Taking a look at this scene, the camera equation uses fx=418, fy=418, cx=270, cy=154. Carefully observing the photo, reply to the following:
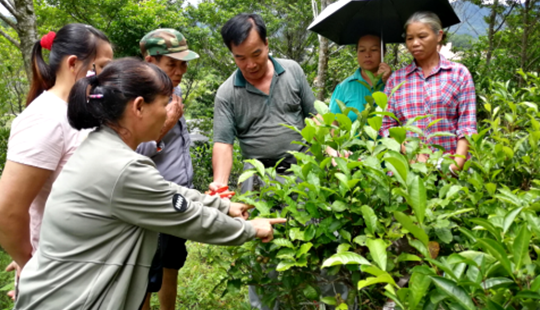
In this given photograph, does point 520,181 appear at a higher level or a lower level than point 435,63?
lower

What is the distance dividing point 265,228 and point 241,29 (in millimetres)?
1308

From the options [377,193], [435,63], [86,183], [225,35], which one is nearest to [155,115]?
[86,183]

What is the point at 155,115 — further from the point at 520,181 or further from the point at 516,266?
the point at 520,181

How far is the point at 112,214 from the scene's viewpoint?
4.85 ft

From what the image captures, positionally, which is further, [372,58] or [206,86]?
[206,86]

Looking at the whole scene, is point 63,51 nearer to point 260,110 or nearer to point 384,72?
point 260,110

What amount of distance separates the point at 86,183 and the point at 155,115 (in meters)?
0.35

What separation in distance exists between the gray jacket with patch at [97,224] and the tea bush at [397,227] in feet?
1.33

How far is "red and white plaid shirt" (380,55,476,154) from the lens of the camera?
7.45 feet

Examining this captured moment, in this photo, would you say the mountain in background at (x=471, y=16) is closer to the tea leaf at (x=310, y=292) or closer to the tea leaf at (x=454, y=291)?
the tea leaf at (x=310, y=292)

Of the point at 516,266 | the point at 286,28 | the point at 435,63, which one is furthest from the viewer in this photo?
the point at 286,28

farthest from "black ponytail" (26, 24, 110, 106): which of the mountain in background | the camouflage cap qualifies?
the mountain in background

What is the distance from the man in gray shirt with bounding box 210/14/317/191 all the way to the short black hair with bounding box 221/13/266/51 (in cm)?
1

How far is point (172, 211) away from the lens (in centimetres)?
152
